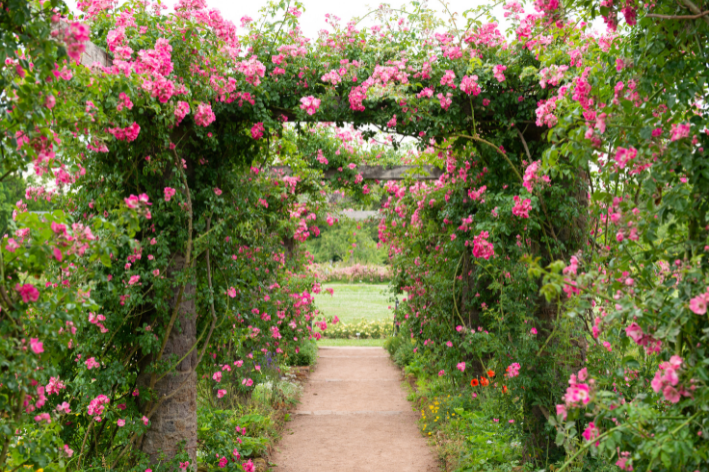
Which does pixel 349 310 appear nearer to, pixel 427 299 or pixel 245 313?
pixel 427 299

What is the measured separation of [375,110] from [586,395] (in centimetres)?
230

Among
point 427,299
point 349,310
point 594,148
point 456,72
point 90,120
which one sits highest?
point 456,72

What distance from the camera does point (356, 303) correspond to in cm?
1611

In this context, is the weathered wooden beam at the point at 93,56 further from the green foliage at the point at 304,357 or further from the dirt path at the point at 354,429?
the green foliage at the point at 304,357

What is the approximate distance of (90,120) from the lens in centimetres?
211

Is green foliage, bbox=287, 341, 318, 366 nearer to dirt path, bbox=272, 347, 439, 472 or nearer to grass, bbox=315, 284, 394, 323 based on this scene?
dirt path, bbox=272, 347, 439, 472

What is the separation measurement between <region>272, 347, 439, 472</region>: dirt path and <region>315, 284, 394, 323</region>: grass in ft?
15.6

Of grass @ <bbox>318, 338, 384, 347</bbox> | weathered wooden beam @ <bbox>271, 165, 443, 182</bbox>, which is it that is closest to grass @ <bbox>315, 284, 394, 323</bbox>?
grass @ <bbox>318, 338, 384, 347</bbox>

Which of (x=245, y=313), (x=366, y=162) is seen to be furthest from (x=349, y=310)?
(x=245, y=313)

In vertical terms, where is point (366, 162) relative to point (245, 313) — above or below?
above

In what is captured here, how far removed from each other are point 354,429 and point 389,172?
2.67 metres

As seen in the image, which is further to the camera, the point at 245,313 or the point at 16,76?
the point at 245,313

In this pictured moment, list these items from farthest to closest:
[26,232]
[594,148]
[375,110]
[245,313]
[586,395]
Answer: [245,313], [375,110], [594,148], [26,232], [586,395]

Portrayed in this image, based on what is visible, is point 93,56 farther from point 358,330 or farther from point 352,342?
point 358,330
